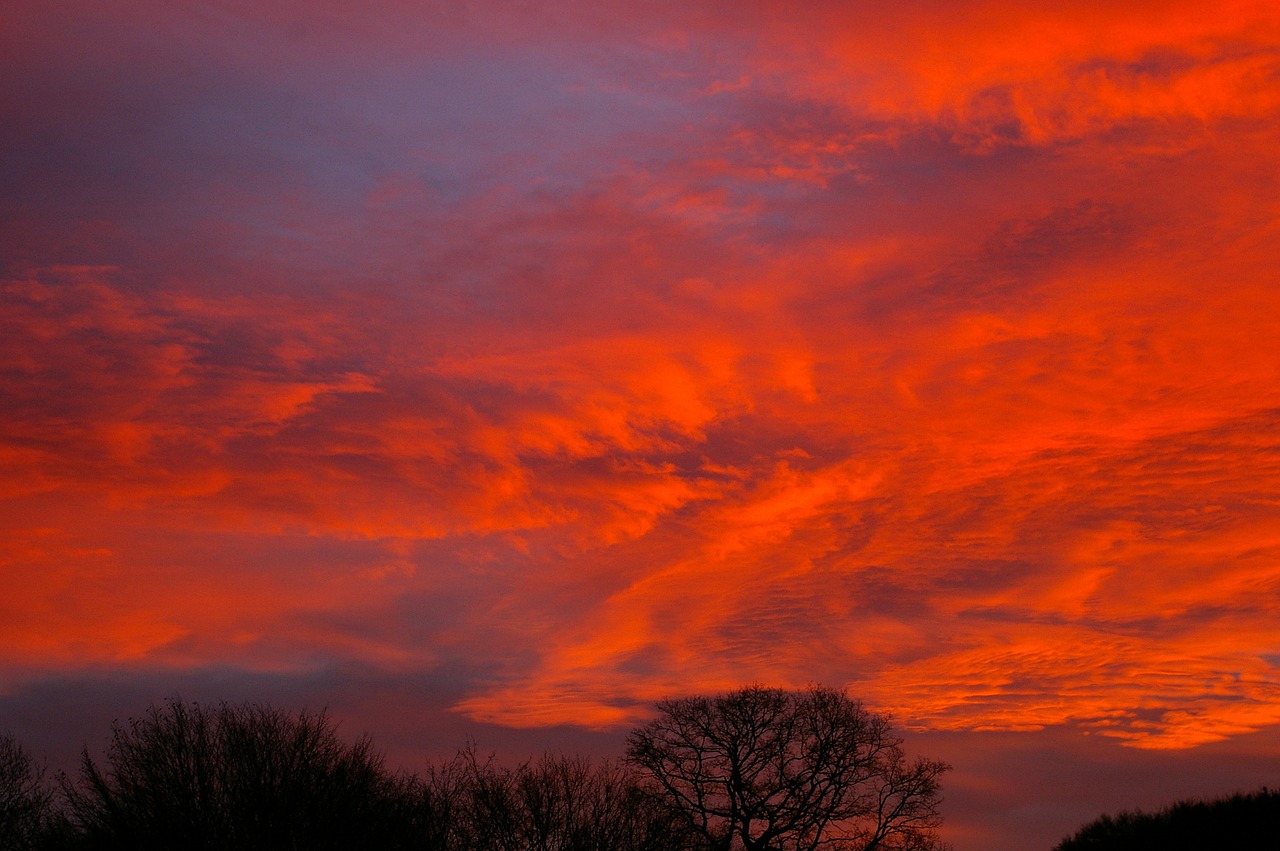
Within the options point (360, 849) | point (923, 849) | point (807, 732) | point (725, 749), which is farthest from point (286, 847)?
point (923, 849)

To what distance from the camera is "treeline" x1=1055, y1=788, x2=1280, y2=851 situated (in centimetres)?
2805

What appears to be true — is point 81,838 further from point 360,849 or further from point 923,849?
point 923,849

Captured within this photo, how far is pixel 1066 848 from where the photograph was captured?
35.2 m

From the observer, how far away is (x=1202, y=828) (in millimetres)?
29844

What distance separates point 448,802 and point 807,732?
56.4 feet

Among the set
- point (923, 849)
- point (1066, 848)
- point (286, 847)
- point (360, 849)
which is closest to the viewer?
point (1066, 848)

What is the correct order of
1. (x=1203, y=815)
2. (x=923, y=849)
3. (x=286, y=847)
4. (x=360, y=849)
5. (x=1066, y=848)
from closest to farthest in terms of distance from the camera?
1. (x=1203, y=815)
2. (x=1066, y=848)
3. (x=286, y=847)
4. (x=360, y=849)
5. (x=923, y=849)

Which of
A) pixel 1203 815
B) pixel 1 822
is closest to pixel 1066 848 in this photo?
pixel 1203 815

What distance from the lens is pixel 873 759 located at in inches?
2003

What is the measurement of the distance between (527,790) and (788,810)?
486 inches

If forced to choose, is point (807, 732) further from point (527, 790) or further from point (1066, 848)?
point (1066, 848)

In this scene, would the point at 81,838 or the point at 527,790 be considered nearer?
the point at 81,838

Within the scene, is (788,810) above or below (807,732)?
below

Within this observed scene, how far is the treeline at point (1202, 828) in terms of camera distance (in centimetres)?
2805
